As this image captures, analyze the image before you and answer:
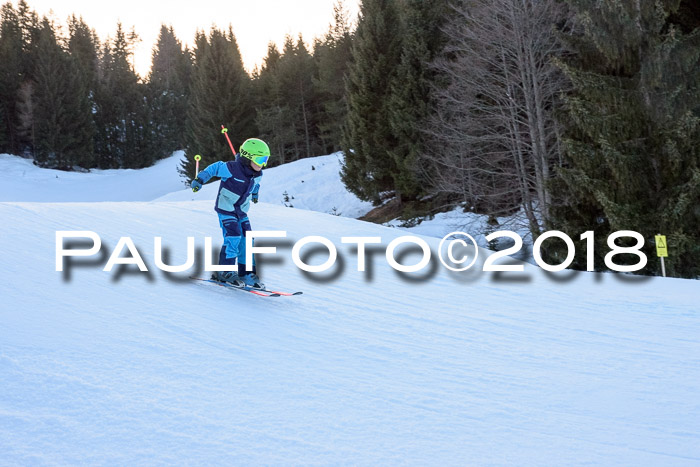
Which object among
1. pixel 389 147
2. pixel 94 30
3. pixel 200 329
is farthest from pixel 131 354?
pixel 94 30

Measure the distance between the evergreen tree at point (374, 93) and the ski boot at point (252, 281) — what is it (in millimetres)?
18860

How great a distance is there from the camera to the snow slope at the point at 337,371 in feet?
9.70

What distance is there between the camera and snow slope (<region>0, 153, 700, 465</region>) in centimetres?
296

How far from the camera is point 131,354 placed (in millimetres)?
4008

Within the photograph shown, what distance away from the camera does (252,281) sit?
6539 millimetres

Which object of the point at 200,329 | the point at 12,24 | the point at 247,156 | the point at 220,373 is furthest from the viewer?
the point at 12,24

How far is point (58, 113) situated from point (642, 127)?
5163cm

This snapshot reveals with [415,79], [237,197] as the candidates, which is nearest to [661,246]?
[237,197]

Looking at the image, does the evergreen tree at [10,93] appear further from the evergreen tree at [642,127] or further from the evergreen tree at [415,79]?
the evergreen tree at [642,127]

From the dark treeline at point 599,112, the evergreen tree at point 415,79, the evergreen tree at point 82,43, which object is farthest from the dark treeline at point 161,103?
the dark treeline at point 599,112

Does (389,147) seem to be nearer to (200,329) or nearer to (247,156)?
(247,156)

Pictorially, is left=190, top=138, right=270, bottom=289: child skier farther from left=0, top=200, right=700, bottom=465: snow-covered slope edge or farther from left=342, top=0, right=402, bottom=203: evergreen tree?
left=342, top=0, right=402, bottom=203: evergreen tree

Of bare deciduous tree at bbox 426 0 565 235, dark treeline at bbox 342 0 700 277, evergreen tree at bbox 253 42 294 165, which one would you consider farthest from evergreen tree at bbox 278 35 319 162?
bare deciduous tree at bbox 426 0 565 235

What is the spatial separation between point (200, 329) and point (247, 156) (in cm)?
235
